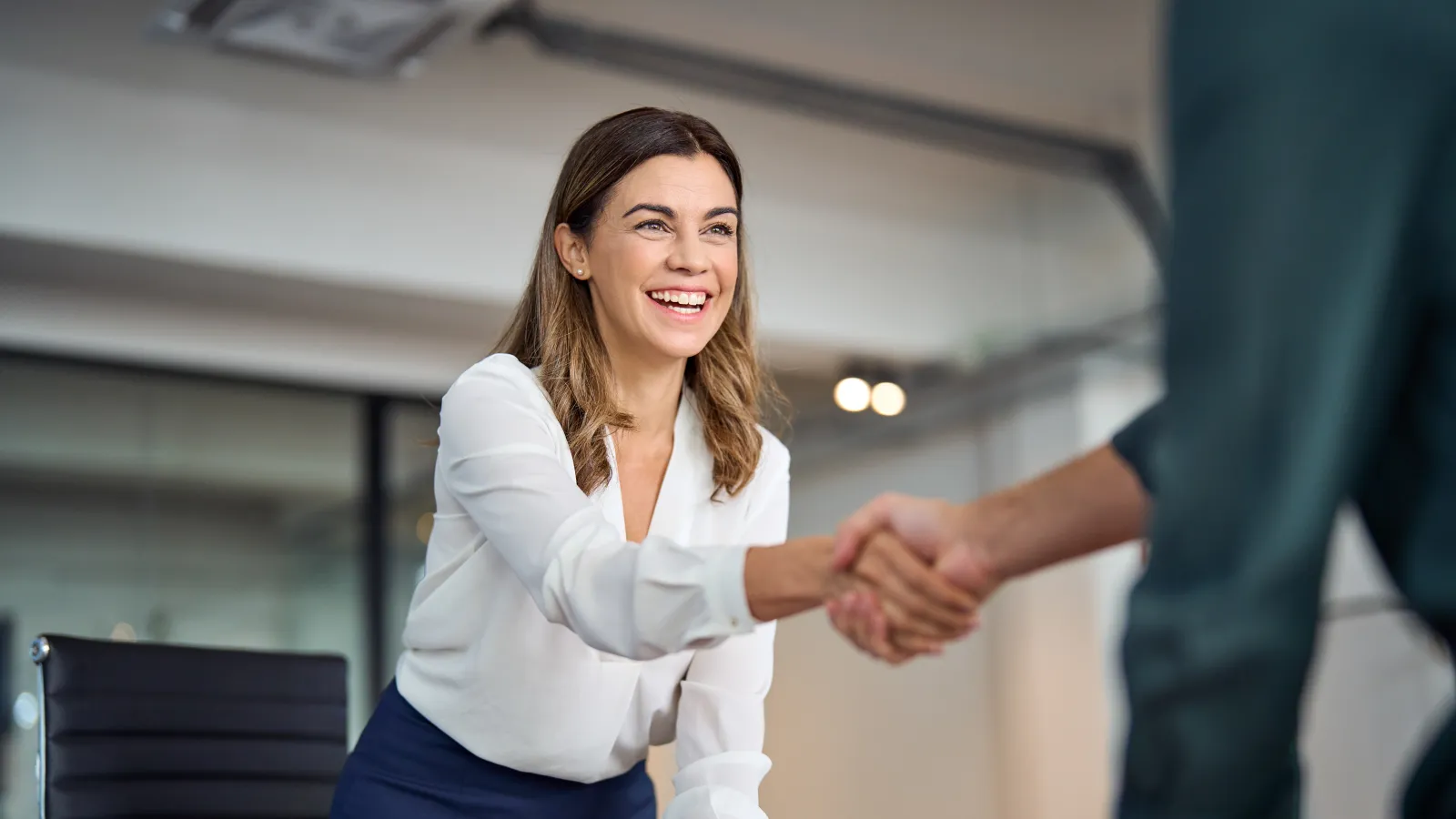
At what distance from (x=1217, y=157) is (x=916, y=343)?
5.32 meters

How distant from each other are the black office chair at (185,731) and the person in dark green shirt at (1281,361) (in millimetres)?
1825

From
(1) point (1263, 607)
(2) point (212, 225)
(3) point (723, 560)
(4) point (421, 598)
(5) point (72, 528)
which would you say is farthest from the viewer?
(5) point (72, 528)

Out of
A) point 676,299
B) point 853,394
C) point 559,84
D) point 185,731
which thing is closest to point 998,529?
point 676,299

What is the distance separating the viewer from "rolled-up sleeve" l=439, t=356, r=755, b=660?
131 cm

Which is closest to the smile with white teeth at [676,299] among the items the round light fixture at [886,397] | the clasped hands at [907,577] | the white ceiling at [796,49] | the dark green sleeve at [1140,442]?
the clasped hands at [907,577]

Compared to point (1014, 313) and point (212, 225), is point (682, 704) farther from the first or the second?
point (1014, 313)

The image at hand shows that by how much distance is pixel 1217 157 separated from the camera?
677 mm

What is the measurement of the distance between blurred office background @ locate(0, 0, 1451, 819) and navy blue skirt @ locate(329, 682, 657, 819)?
2.40 m

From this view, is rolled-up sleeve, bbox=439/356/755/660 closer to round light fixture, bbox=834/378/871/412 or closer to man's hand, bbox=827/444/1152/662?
man's hand, bbox=827/444/1152/662

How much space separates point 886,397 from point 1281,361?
535cm

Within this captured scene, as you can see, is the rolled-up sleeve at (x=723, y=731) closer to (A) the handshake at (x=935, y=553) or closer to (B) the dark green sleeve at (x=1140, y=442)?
(A) the handshake at (x=935, y=553)

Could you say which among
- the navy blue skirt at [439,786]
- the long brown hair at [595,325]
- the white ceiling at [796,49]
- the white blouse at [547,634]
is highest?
the white ceiling at [796,49]

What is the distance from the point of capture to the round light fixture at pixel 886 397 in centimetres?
597

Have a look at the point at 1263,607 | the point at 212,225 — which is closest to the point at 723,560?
the point at 1263,607
